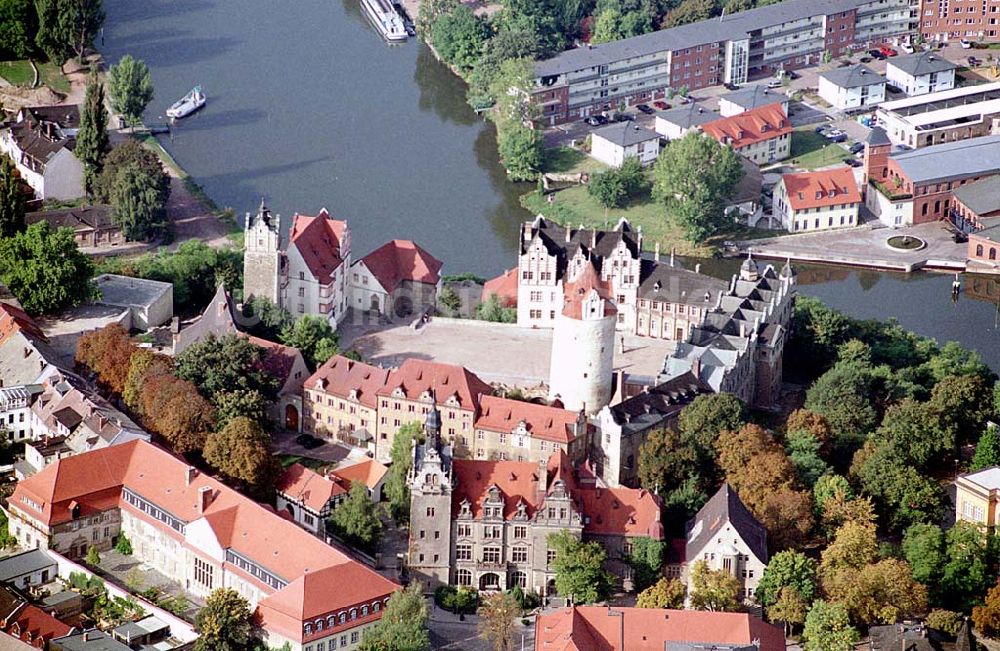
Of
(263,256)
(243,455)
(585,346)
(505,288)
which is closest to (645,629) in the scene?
(585,346)

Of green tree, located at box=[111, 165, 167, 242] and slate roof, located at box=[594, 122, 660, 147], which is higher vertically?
green tree, located at box=[111, 165, 167, 242]

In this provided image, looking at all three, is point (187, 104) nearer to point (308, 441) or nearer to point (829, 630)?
point (308, 441)

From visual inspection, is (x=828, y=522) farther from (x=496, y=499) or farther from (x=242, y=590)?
(x=242, y=590)

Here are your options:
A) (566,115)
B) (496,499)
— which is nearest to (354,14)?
(566,115)

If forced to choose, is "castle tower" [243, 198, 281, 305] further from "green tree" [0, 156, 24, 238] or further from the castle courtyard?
"green tree" [0, 156, 24, 238]

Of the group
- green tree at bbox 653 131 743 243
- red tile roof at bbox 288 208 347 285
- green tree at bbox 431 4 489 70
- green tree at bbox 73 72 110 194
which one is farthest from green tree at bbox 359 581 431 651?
green tree at bbox 431 4 489 70

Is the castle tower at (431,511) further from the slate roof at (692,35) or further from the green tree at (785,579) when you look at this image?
the slate roof at (692,35)
